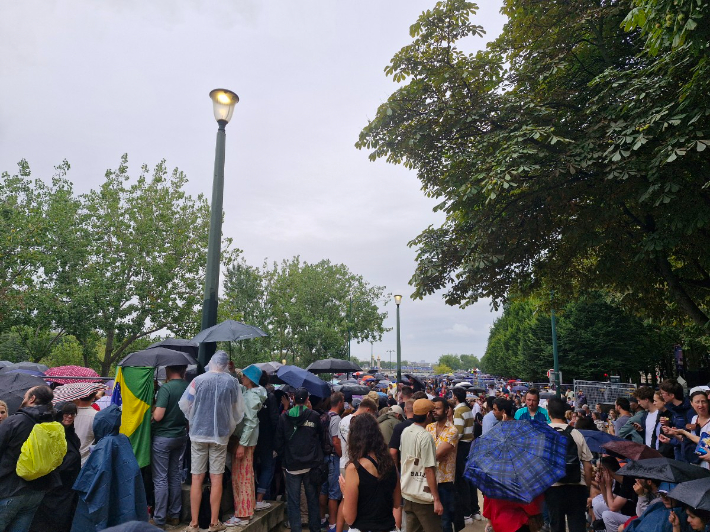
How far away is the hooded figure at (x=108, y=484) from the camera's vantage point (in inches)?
171

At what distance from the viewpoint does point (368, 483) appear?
12.3ft

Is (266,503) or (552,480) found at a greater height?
(552,480)

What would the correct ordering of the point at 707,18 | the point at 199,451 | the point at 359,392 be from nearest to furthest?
the point at 199,451 < the point at 707,18 < the point at 359,392

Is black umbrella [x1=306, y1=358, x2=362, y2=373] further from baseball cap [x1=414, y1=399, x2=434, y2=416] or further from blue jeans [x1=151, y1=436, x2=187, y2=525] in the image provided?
baseball cap [x1=414, y1=399, x2=434, y2=416]

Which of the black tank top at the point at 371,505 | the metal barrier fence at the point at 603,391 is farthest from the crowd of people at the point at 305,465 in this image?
the metal barrier fence at the point at 603,391

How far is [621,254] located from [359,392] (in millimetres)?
9129

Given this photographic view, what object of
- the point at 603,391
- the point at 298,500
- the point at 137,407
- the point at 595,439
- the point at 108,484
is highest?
the point at 137,407

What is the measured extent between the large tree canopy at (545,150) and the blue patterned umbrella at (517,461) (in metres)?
4.89

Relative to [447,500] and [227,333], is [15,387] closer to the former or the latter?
[227,333]

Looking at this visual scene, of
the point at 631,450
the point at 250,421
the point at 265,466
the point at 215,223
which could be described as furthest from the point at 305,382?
the point at 631,450

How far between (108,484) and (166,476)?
143 centimetres

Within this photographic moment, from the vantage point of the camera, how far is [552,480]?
13.1 ft

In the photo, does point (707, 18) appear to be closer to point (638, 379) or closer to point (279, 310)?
point (279, 310)

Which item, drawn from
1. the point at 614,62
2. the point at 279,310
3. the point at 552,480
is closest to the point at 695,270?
the point at 614,62
